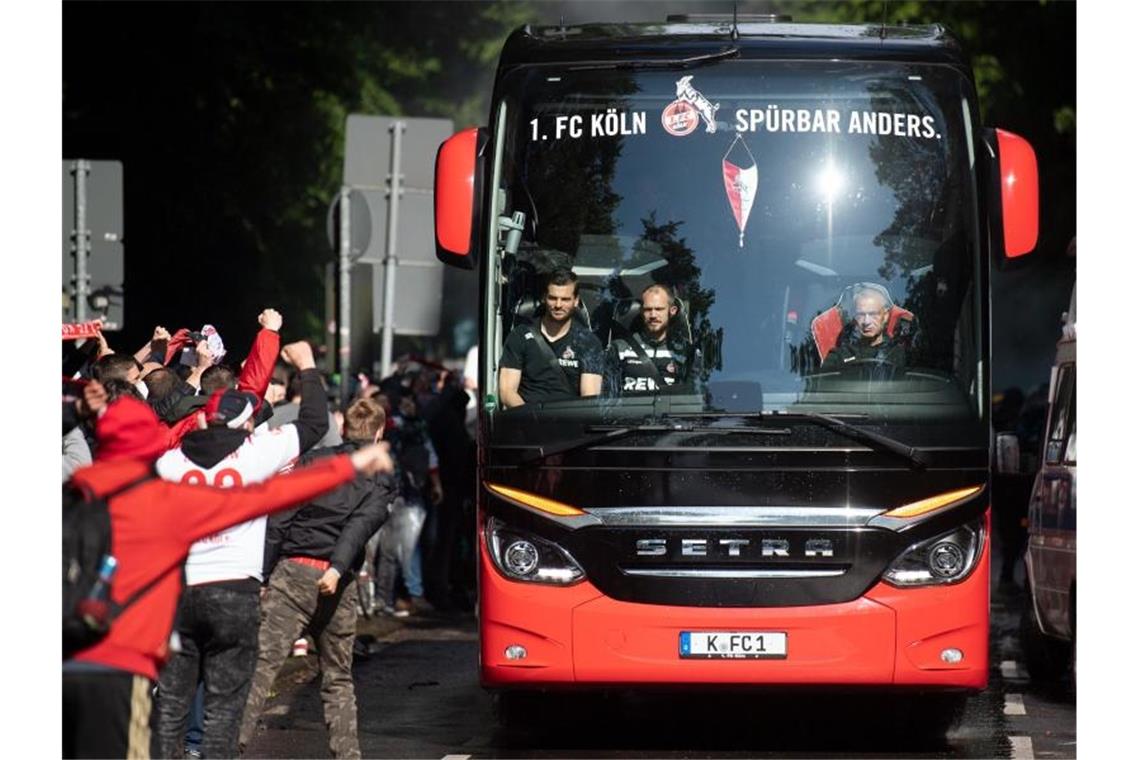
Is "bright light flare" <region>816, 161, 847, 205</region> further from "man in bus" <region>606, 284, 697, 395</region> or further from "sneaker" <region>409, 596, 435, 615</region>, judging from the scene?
"sneaker" <region>409, 596, 435, 615</region>

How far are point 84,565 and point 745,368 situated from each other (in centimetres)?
→ 429

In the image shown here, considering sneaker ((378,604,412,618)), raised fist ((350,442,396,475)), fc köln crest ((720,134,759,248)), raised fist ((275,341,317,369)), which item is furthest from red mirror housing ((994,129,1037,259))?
sneaker ((378,604,412,618))

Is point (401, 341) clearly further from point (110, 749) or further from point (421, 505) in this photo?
point (110, 749)

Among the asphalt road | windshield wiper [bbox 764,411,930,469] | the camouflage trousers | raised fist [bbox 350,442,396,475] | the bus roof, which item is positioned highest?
the bus roof

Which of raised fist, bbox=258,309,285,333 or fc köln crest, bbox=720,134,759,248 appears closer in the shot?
raised fist, bbox=258,309,285,333

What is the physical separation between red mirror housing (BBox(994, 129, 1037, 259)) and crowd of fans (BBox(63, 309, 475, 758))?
9.66 ft

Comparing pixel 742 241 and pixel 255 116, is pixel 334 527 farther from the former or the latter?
pixel 255 116

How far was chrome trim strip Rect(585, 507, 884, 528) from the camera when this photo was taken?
10383 millimetres

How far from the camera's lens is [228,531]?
893 centimetres

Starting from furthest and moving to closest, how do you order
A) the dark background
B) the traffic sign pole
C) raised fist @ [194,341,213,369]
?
1. the dark background
2. the traffic sign pole
3. raised fist @ [194,341,213,369]

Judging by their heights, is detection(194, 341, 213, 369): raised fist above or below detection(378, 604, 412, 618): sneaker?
above

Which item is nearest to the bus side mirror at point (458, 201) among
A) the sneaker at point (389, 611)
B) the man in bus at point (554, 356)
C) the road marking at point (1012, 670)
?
the man in bus at point (554, 356)

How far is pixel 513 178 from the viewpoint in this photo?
10812 mm

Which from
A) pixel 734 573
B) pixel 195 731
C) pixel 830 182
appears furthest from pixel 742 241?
pixel 195 731
